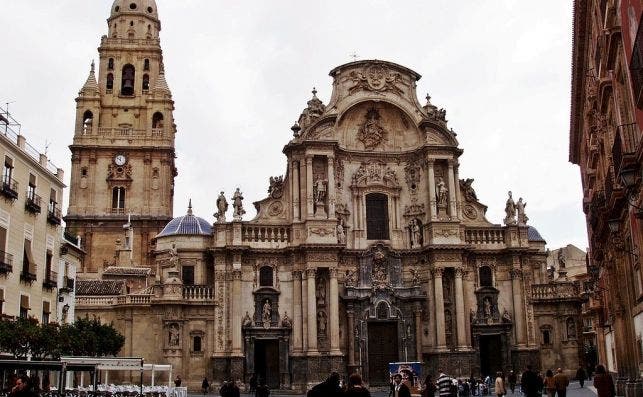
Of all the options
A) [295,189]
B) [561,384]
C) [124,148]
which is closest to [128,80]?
[124,148]

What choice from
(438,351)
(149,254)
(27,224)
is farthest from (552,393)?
(149,254)

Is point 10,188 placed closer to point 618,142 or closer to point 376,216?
point 376,216

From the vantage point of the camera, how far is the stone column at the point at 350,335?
41.4m

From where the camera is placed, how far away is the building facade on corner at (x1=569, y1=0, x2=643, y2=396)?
16.1 meters

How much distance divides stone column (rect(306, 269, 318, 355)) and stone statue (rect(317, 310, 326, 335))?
0.63m

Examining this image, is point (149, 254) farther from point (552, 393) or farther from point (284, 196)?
point (552, 393)

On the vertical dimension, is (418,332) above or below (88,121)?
below

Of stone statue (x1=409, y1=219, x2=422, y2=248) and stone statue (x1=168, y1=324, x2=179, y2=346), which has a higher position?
stone statue (x1=409, y1=219, x2=422, y2=248)

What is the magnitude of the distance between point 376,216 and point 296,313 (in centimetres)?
796

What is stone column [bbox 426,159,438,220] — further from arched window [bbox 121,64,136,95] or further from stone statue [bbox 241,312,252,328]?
arched window [bbox 121,64,136,95]

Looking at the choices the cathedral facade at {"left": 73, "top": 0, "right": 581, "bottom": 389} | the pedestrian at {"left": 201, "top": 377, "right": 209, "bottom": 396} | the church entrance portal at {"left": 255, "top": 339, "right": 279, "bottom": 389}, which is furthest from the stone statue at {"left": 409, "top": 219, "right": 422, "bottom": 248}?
the pedestrian at {"left": 201, "top": 377, "right": 209, "bottom": 396}

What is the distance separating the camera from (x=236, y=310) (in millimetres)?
41188

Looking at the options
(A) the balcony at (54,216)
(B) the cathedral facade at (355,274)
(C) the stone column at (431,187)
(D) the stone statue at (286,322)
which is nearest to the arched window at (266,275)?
(B) the cathedral facade at (355,274)

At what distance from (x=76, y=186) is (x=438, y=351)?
35.3 metres
